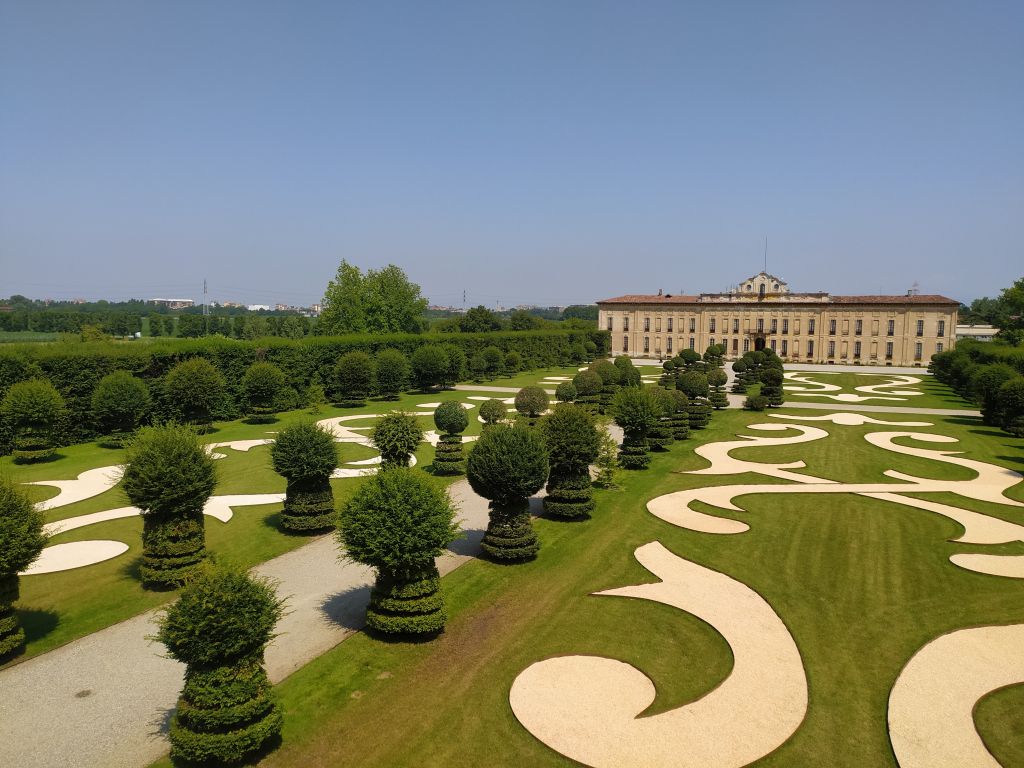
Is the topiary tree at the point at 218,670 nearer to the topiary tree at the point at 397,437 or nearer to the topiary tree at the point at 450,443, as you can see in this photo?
the topiary tree at the point at 397,437

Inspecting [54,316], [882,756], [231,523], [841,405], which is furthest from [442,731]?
[54,316]

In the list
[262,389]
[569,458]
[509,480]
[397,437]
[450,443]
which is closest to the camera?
[509,480]

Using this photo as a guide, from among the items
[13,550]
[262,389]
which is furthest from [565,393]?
[13,550]

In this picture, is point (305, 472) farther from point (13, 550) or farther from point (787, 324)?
point (787, 324)

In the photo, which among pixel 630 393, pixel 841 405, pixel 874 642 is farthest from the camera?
pixel 841 405

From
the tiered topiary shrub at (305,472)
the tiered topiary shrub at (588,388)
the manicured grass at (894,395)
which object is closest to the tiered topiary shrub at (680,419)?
the tiered topiary shrub at (588,388)

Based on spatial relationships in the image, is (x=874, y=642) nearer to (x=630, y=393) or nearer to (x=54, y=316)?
(x=630, y=393)

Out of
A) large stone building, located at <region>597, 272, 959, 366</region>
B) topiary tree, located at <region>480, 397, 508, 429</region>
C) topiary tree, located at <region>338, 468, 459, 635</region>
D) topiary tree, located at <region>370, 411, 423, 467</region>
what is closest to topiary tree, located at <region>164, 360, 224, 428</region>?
topiary tree, located at <region>480, 397, 508, 429</region>

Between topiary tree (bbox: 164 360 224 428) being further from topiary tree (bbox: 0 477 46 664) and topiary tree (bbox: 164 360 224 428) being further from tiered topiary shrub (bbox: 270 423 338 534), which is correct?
topiary tree (bbox: 0 477 46 664)
